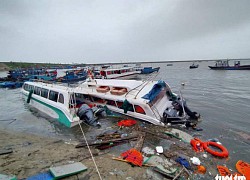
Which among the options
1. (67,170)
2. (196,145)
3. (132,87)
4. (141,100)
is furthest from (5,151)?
(196,145)

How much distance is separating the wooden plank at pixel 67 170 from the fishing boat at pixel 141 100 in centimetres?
544

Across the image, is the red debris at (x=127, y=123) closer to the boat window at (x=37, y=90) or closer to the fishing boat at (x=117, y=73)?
the boat window at (x=37, y=90)

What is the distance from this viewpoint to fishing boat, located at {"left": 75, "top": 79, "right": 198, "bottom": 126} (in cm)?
1010

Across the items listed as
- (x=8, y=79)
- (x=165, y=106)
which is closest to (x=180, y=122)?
(x=165, y=106)

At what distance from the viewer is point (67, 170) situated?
532 cm

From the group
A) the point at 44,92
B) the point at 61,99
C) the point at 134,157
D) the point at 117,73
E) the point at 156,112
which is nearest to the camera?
the point at 134,157

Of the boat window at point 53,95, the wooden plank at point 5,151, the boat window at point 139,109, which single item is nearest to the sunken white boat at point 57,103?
the boat window at point 53,95

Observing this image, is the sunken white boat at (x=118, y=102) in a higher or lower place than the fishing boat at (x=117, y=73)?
lower

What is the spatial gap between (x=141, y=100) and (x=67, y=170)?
605cm

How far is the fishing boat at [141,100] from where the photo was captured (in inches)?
398

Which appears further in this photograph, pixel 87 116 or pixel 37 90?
pixel 37 90

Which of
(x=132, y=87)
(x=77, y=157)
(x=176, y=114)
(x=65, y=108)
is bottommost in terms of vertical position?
(x=77, y=157)

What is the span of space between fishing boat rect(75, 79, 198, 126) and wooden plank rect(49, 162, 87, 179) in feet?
17.8

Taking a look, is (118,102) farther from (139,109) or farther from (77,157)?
(77,157)
